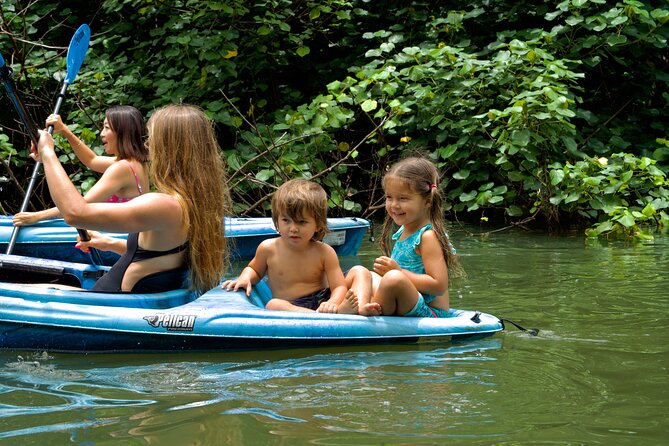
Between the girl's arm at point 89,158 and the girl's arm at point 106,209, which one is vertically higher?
the girl's arm at point 89,158

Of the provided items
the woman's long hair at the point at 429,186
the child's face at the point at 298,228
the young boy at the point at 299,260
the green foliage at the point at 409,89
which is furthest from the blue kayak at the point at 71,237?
the woman's long hair at the point at 429,186

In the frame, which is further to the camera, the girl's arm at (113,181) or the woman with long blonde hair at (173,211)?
the girl's arm at (113,181)

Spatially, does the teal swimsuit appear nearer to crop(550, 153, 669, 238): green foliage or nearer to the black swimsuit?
the black swimsuit

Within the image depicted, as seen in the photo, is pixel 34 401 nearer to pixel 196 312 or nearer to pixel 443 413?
pixel 196 312

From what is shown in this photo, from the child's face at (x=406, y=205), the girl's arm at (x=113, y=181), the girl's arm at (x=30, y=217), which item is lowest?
the girl's arm at (x=30, y=217)

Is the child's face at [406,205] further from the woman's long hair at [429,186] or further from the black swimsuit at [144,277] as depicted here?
the black swimsuit at [144,277]

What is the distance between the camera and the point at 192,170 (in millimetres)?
3725

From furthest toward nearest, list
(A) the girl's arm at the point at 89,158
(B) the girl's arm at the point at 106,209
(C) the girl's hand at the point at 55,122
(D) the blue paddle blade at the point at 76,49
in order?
1. (D) the blue paddle blade at the point at 76,49
2. (A) the girl's arm at the point at 89,158
3. (C) the girl's hand at the point at 55,122
4. (B) the girl's arm at the point at 106,209

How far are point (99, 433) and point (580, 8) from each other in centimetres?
Result: 690

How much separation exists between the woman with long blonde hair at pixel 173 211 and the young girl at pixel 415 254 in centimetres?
66

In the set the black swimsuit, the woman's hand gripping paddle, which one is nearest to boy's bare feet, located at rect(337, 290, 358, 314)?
the black swimsuit

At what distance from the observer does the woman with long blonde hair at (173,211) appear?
3549mm

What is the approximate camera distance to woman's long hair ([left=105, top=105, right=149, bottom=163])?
193 inches

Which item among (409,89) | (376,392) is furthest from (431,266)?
(409,89)
